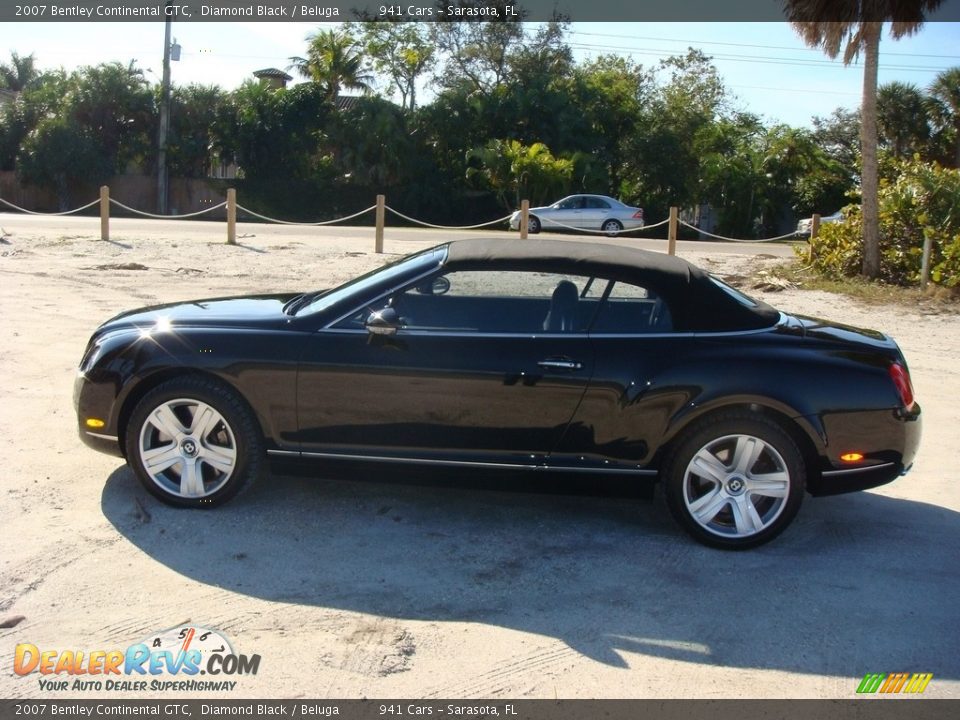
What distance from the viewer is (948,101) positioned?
145 ft

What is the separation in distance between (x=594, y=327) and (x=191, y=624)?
7.97 ft

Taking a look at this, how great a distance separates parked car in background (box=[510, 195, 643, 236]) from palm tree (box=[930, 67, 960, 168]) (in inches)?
822

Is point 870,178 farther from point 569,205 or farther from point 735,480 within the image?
point 569,205

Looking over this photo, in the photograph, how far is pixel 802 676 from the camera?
3896 mm

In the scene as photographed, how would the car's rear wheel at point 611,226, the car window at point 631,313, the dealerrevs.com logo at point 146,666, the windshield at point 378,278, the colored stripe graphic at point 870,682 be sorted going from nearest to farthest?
the dealerrevs.com logo at point 146,666
the colored stripe graphic at point 870,682
the car window at point 631,313
the windshield at point 378,278
the car's rear wheel at point 611,226

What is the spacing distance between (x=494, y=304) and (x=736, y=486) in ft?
5.17

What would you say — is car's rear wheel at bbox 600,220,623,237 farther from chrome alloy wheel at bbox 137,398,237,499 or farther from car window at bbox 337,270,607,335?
chrome alloy wheel at bbox 137,398,237,499

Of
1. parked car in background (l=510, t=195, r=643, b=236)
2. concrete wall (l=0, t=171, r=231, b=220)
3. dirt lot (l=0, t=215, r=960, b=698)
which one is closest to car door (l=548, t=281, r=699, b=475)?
dirt lot (l=0, t=215, r=960, b=698)

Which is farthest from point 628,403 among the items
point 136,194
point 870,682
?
point 136,194

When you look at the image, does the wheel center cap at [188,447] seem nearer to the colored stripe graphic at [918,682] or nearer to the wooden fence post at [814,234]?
the colored stripe graphic at [918,682]

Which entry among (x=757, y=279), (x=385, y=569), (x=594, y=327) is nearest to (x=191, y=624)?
(x=385, y=569)

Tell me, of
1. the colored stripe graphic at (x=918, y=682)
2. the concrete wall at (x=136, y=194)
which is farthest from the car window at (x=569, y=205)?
the colored stripe graphic at (x=918, y=682)

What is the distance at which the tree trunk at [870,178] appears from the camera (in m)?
16.7

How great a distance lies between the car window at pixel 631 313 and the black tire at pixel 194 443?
1899 millimetres
